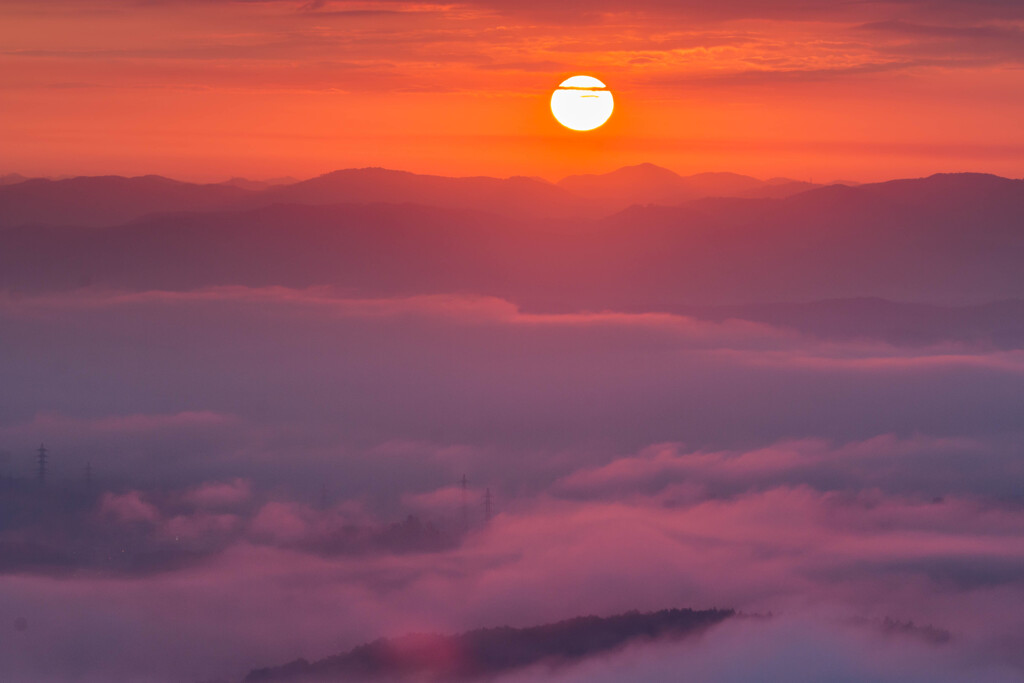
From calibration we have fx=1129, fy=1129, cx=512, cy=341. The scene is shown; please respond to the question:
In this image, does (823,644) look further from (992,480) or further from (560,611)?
(992,480)

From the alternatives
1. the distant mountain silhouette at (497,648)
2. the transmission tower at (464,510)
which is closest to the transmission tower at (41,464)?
the transmission tower at (464,510)

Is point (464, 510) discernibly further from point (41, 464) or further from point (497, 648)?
point (41, 464)

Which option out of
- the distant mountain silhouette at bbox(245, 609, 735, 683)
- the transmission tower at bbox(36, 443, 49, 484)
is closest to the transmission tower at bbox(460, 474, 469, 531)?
the distant mountain silhouette at bbox(245, 609, 735, 683)

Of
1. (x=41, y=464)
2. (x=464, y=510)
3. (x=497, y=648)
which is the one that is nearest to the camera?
(x=497, y=648)

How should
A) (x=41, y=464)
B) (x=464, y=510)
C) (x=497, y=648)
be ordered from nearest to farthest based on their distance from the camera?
1. (x=497, y=648)
2. (x=464, y=510)
3. (x=41, y=464)

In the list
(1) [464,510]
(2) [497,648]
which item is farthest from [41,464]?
(2) [497,648]

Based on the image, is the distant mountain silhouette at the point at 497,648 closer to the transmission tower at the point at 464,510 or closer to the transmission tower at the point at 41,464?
the transmission tower at the point at 464,510

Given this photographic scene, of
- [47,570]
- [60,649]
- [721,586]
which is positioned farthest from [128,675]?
[721,586]
